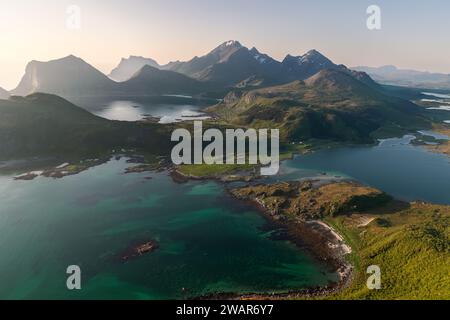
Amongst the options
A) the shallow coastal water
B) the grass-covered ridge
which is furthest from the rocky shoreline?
the shallow coastal water

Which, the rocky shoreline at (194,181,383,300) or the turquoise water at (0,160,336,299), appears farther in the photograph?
the turquoise water at (0,160,336,299)

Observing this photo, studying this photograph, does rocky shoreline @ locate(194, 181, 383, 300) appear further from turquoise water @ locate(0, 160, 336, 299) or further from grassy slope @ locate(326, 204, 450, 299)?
turquoise water @ locate(0, 160, 336, 299)

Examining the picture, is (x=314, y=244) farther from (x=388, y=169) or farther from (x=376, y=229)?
(x=388, y=169)

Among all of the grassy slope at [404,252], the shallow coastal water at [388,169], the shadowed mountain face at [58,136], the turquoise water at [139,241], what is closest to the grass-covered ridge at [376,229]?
the grassy slope at [404,252]

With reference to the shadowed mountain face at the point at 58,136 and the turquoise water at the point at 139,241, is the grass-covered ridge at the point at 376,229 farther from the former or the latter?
the shadowed mountain face at the point at 58,136
